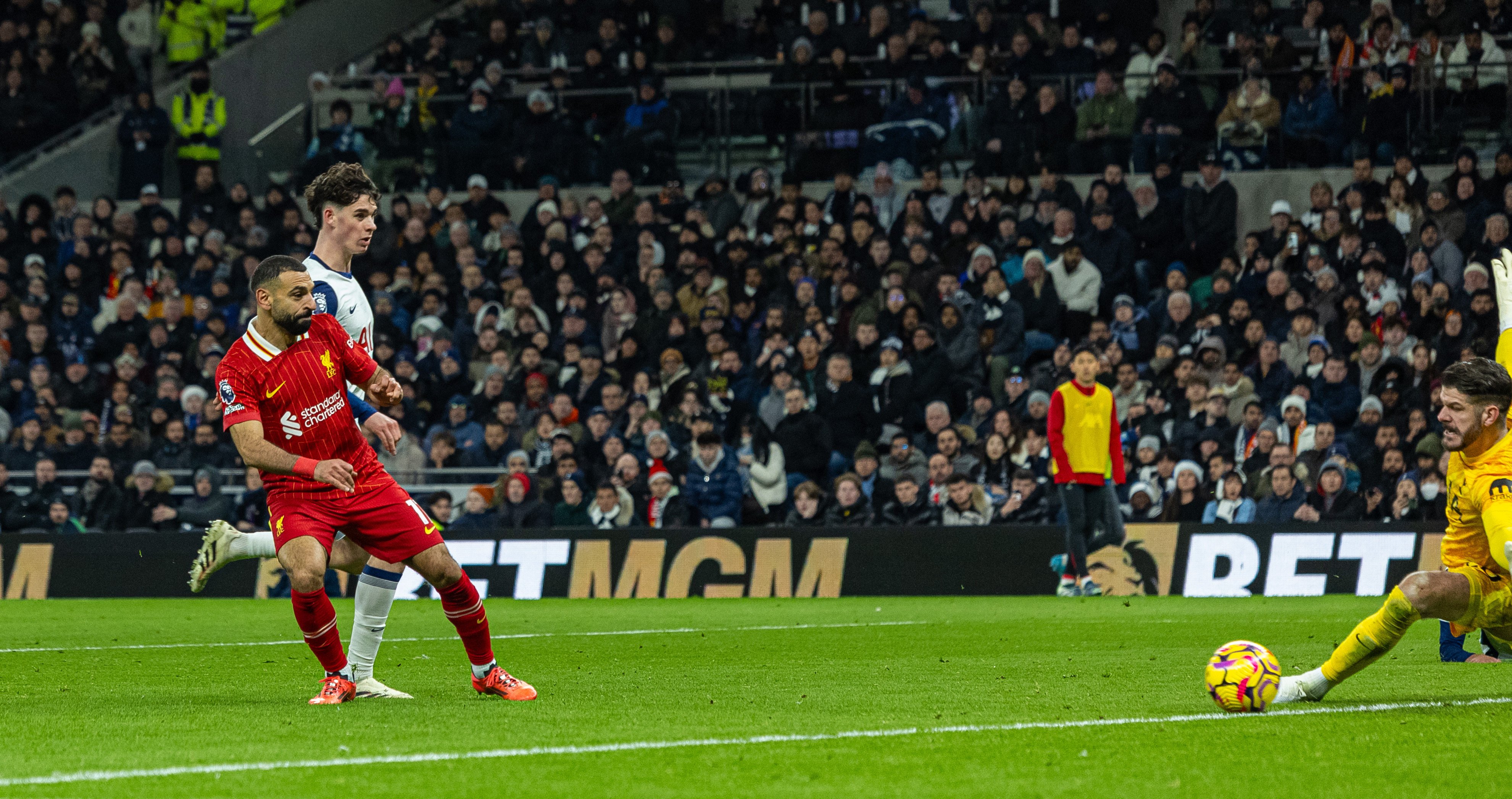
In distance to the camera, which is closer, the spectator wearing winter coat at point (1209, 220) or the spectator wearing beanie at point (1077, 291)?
the spectator wearing beanie at point (1077, 291)

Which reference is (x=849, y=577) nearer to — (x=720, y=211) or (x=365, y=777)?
(x=720, y=211)

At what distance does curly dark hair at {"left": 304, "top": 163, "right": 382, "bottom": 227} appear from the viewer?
777cm

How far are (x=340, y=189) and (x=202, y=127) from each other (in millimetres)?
17744

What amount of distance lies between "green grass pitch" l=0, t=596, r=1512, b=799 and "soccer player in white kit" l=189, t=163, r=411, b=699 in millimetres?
386

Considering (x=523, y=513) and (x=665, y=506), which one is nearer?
(x=665, y=506)

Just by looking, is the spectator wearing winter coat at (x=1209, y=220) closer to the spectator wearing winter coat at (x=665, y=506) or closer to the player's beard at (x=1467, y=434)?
the spectator wearing winter coat at (x=665, y=506)

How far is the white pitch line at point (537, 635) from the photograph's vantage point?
36.4ft

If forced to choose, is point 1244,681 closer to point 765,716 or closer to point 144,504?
point 765,716

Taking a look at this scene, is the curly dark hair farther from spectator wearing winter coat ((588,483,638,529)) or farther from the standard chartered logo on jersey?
spectator wearing winter coat ((588,483,638,529))

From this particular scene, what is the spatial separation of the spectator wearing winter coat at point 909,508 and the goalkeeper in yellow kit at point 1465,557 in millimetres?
10137

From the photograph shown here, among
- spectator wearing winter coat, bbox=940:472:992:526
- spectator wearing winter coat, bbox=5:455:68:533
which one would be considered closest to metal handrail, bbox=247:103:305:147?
spectator wearing winter coat, bbox=5:455:68:533

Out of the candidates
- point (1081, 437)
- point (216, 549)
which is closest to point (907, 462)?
point (1081, 437)

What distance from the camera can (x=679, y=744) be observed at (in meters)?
6.02

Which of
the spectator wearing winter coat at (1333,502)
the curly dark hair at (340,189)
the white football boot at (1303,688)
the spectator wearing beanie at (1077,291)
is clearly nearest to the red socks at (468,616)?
the curly dark hair at (340,189)
